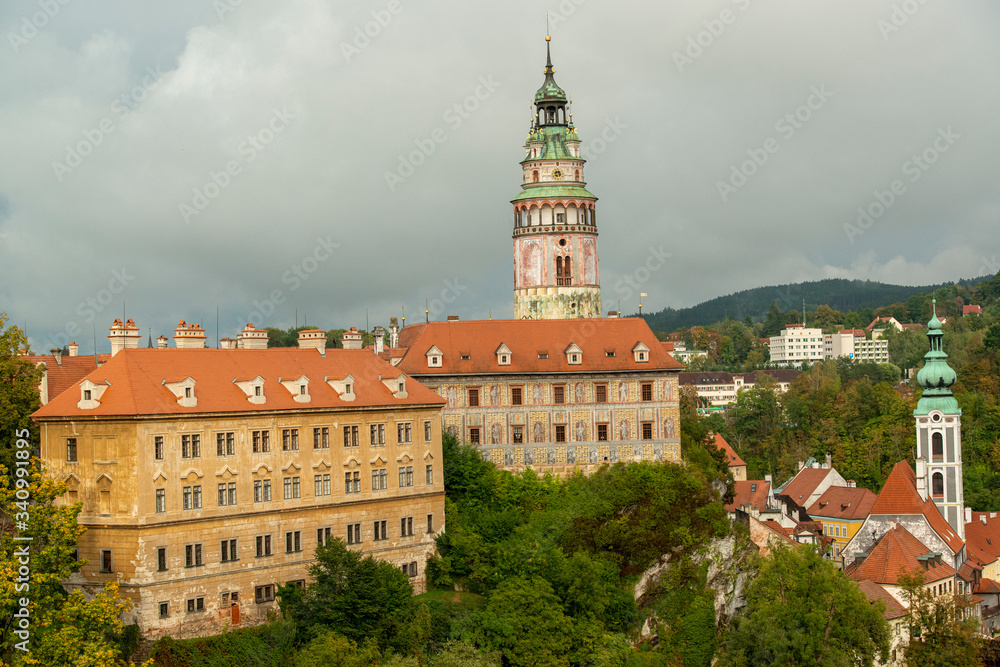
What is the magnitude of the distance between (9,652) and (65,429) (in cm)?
1121

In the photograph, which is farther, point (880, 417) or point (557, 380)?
point (880, 417)

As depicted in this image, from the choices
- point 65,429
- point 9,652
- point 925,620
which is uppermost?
point 65,429

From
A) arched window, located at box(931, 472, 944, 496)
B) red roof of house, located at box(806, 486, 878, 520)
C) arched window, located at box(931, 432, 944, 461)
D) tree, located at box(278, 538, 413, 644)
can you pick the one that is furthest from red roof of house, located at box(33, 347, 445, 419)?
red roof of house, located at box(806, 486, 878, 520)

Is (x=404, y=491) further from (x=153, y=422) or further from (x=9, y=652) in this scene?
(x=9, y=652)

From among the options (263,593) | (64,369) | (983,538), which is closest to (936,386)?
(983,538)

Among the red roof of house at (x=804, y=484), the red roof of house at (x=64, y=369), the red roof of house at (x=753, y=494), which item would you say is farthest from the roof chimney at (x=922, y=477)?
the red roof of house at (x=64, y=369)

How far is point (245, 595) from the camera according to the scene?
59.2 metres

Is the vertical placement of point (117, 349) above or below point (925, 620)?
above

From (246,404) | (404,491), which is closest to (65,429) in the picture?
(246,404)

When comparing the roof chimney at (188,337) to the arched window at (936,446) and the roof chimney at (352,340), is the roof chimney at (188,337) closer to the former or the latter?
the roof chimney at (352,340)

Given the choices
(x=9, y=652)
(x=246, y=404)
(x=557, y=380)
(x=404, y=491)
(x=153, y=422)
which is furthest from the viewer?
(x=557, y=380)

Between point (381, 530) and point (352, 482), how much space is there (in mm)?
2802

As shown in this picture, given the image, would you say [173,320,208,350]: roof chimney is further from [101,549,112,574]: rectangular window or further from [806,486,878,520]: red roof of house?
[806,486,878,520]: red roof of house

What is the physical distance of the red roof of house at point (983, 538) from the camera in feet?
340
